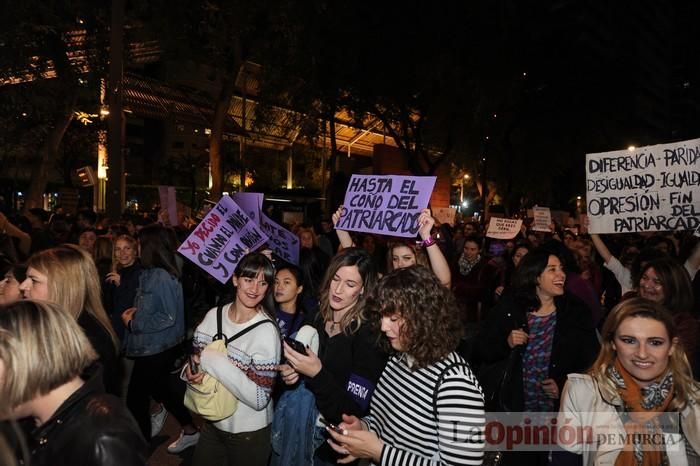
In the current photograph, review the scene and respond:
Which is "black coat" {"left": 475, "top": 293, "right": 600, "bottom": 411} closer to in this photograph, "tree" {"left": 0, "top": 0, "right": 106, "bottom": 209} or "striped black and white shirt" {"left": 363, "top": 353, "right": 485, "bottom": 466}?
"striped black and white shirt" {"left": 363, "top": 353, "right": 485, "bottom": 466}

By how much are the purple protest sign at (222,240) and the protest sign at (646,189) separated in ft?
12.8

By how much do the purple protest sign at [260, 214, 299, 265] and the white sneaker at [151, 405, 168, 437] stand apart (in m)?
2.12

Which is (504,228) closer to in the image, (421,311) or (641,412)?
(641,412)

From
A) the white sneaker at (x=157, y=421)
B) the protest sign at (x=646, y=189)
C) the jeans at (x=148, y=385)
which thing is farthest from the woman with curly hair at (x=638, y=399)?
the white sneaker at (x=157, y=421)

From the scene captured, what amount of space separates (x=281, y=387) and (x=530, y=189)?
33.8 meters

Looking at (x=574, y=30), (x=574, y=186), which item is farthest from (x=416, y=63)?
(x=574, y=186)

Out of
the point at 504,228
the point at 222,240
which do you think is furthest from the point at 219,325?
the point at 504,228

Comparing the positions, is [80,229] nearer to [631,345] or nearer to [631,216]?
[631,216]

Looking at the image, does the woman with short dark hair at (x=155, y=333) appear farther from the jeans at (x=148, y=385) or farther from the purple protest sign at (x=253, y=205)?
the purple protest sign at (x=253, y=205)

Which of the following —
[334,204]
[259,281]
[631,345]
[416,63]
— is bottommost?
[631,345]

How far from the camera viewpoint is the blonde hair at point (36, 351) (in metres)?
1.90

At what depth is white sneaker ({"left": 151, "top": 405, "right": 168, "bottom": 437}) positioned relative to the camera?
594 cm

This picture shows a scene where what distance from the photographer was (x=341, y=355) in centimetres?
347

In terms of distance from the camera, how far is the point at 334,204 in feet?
66.9
